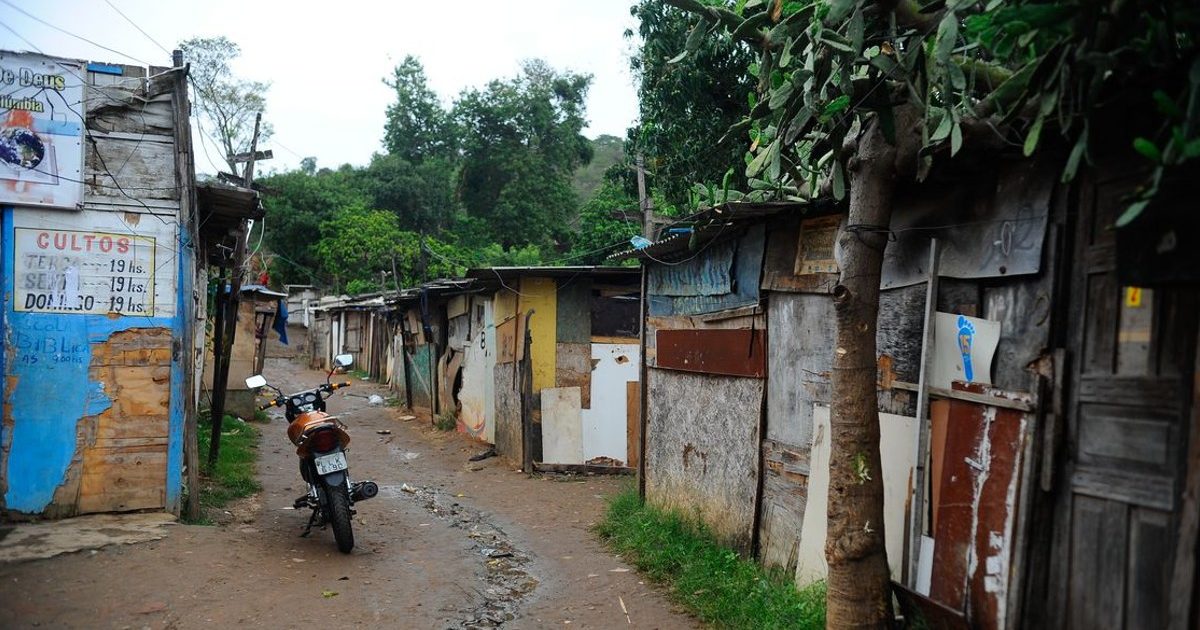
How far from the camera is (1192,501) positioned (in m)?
2.99

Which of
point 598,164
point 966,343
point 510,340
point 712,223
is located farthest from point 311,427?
point 598,164

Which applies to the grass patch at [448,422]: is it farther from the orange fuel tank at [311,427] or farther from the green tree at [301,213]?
the green tree at [301,213]

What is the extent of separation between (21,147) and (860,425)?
6974 mm

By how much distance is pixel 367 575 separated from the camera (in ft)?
22.2

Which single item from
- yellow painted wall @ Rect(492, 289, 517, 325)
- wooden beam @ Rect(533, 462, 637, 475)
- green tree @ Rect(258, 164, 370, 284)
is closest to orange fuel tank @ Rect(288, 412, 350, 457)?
wooden beam @ Rect(533, 462, 637, 475)

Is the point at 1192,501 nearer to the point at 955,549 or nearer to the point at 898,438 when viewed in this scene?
the point at 955,549

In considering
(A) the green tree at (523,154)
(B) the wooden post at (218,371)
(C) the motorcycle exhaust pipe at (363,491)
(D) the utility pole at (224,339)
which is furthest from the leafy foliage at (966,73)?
(A) the green tree at (523,154)

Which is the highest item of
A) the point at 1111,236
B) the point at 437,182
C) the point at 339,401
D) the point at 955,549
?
the point at 437,182

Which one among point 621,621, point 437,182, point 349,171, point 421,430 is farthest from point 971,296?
point 349,171

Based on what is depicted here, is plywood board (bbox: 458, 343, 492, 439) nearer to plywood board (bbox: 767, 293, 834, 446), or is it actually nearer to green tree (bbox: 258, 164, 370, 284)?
plywood board (bbox: 767, 293, 834, 446)

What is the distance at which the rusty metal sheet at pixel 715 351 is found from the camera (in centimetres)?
671

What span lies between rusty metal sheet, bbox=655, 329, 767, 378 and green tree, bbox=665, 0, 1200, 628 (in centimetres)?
211

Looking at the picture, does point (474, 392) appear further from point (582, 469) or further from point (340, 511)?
point (340, 511)

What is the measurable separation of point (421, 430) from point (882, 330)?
13.5m
